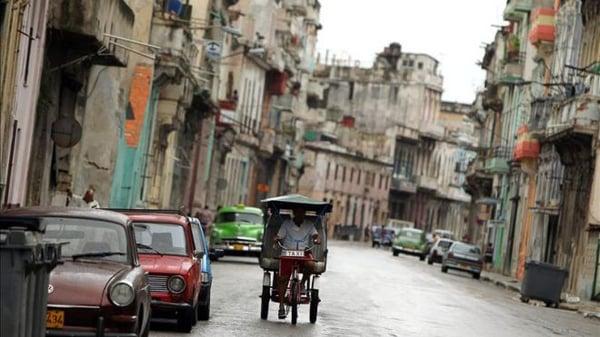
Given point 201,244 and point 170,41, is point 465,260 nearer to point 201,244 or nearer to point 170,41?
point 170,41

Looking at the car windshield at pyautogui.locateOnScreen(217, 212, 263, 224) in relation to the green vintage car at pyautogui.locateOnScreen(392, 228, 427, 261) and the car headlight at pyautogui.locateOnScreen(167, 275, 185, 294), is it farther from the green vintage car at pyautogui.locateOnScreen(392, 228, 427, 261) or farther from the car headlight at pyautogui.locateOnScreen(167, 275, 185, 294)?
the green vintage car at pyautogui.locateOnScreen(392, 228, 427, 261)

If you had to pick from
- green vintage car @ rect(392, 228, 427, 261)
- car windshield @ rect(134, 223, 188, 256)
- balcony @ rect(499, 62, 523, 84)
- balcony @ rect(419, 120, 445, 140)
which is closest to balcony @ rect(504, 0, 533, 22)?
balcony @ rect(499, 62, 523, 84)

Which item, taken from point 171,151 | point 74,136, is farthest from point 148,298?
point 171,151

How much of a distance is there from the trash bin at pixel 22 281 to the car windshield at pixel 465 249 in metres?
58.4

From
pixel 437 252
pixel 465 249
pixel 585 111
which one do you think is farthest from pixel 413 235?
pixel 585 111

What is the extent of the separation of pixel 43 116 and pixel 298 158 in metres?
81.9

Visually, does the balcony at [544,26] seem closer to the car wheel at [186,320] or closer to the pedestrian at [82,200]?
the pedestrian at [82,200]

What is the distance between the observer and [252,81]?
308 feet

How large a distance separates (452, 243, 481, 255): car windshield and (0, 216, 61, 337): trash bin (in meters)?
58.4

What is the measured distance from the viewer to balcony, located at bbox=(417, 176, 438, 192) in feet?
524

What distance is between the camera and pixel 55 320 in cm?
1570

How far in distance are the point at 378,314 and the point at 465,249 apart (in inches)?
1681

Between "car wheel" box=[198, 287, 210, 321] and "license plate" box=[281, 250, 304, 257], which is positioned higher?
"license plate" box=[281, 250, 304, 257]

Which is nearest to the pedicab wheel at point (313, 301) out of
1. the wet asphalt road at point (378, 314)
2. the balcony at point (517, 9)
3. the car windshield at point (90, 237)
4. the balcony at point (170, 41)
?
the wet asphalt road at point (378, 314)
